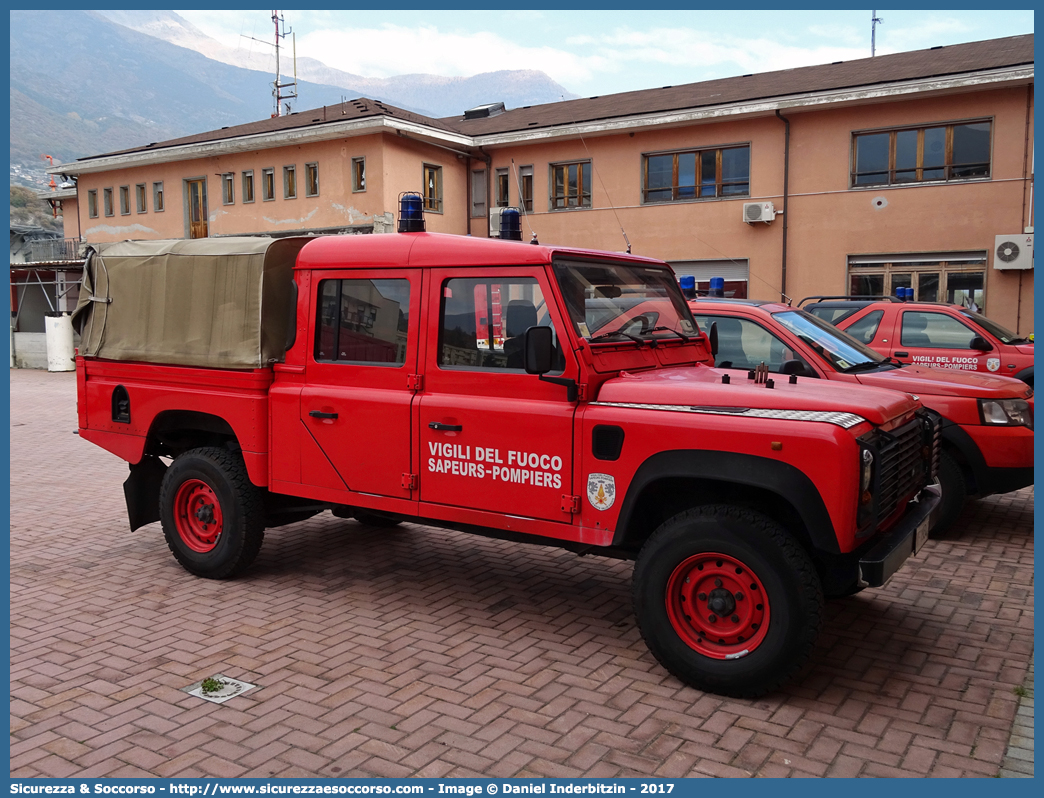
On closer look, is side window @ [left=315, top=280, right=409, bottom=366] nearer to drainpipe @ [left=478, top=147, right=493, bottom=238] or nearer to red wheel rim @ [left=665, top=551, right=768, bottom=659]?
red wheel rim @ [left=665, top=551, right=768, bottom=659]

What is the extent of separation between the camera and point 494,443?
16.1 feet

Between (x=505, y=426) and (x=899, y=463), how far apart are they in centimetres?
206

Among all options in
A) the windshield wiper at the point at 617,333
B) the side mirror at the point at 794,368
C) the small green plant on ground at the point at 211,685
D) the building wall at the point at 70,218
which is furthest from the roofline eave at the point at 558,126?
the small green plant on ground at the point at 211,685

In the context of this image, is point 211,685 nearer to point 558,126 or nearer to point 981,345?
point 981,345

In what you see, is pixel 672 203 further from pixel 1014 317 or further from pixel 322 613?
pixel 322 613

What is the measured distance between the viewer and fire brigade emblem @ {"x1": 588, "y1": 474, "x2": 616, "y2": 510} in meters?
4.55

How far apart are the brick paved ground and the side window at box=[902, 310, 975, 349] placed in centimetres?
393

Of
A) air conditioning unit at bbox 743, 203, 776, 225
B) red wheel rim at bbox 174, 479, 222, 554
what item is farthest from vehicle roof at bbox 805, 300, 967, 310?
air conditioning unit at bbox 743, 203, 776, 225

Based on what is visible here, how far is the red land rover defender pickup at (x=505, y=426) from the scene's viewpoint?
4.18 metres

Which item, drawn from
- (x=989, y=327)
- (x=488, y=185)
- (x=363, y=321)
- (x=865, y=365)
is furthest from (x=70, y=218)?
(x=865, y=365)

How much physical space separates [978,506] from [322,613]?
658 centimetres

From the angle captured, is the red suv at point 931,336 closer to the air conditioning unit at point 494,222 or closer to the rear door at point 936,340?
the rear door at point 936,340

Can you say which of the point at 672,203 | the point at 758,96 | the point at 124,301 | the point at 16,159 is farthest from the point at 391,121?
the point at 16,159

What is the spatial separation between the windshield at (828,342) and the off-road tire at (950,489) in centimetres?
102
